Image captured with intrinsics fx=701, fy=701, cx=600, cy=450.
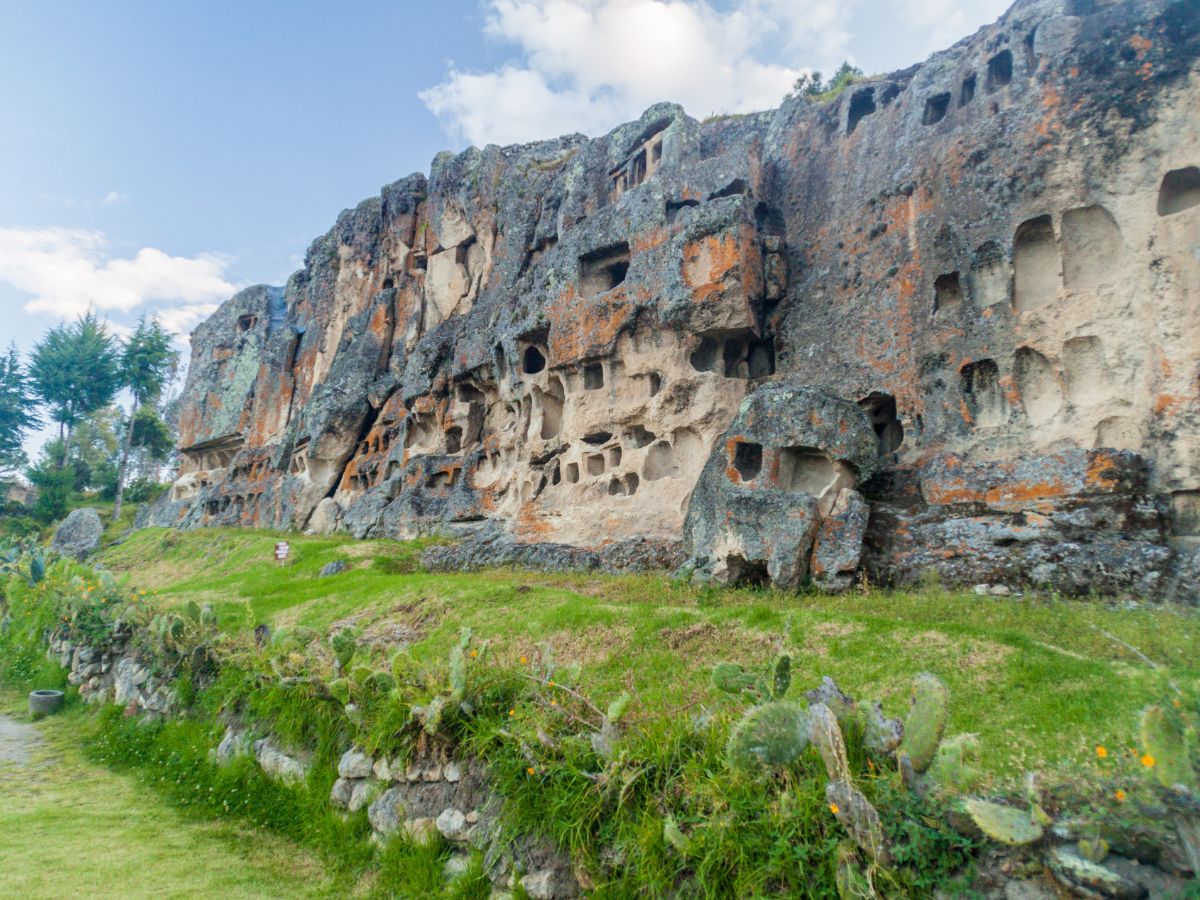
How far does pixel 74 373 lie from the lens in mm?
47531

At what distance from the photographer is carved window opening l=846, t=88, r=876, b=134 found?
1908 centimetres

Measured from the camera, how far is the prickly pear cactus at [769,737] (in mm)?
4430

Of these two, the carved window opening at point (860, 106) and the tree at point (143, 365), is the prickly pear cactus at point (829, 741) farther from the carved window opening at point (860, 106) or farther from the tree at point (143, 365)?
the tree at point (143, 365)

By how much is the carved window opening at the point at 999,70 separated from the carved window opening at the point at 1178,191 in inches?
195

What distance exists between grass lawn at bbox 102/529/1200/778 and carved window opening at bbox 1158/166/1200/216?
7.67 m

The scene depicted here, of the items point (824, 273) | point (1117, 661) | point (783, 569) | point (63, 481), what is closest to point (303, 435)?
point (63, 481)

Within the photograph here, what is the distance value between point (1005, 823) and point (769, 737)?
4.34 feet

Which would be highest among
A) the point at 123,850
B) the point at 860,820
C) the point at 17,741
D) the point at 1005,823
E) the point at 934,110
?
the point at 934,110

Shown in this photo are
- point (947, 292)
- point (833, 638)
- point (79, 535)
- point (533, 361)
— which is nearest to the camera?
point (833, 638)

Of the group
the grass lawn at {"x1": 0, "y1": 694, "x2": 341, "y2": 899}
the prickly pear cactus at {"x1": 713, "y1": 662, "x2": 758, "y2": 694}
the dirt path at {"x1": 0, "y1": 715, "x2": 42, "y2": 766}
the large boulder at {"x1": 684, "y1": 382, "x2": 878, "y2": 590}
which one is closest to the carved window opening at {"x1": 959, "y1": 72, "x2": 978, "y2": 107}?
the large boulder at {"x1": 684, "y1": 382, "x2": 878, "y2": 590}

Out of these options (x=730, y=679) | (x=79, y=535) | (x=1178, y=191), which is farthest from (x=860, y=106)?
(x=79, y=535)

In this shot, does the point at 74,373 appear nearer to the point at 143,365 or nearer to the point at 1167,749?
the point at 143,365

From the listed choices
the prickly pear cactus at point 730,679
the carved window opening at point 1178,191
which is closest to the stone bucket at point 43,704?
the prickly pear cactus at point 730,679

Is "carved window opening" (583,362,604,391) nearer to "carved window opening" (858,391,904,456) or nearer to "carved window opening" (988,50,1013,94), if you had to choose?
"carved window opening" (858,391,904,456)
